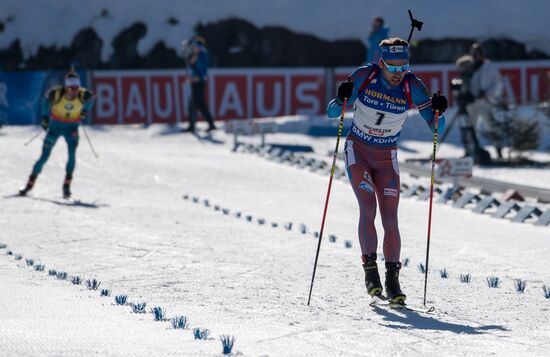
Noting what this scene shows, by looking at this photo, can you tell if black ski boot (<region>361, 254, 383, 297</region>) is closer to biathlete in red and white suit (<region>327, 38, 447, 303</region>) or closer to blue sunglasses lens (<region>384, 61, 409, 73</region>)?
biathlete in red and white suit (<region>327, 38, 447, 303</region>)

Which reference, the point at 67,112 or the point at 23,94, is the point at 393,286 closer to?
the point at 67,112

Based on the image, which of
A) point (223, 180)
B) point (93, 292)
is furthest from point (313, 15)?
point (93, 292)

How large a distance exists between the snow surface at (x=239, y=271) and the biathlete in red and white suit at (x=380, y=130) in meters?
0.48

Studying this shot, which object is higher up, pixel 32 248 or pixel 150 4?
pixel 150 4

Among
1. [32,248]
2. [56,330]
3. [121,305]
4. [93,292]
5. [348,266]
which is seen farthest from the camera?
[32,248]

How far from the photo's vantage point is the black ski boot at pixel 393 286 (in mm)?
7543

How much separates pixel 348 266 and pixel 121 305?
109 inches

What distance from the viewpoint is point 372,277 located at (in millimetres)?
7758

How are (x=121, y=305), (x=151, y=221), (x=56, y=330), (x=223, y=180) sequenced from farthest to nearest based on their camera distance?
(x=223, y=180) < (x=151, y=221) < (x=121, y=305) < (x=56, y=330)

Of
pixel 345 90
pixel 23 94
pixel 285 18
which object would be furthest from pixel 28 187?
pixel 285 18

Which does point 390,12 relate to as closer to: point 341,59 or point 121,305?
point 341,59

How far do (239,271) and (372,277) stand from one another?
165 centimetres

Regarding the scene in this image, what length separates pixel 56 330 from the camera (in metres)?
6.02

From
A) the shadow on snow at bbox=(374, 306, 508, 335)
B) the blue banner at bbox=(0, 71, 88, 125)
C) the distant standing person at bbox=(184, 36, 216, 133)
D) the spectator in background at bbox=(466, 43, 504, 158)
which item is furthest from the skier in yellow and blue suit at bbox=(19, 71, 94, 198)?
the blue banner at bbox=(0, 71, 88, 125)
